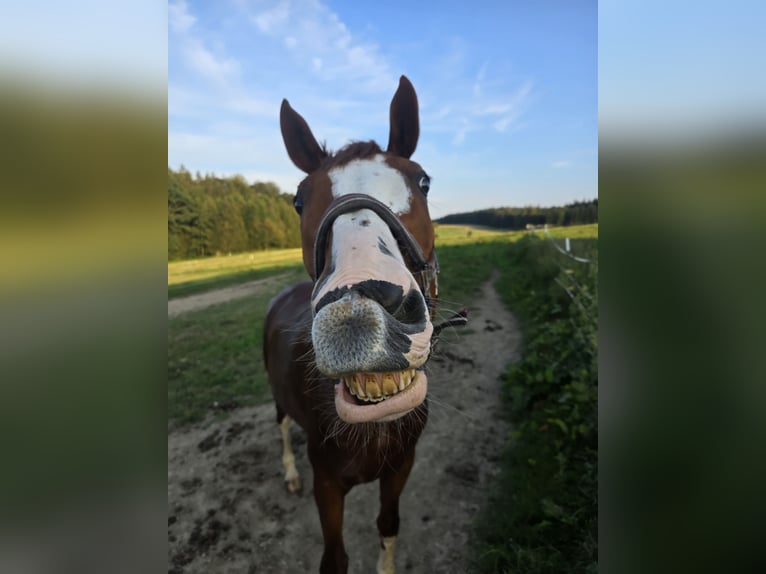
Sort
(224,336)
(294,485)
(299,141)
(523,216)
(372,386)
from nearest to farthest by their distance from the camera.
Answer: (372,386) < (299,141) < (294,485) < (224,336) < (523,216)

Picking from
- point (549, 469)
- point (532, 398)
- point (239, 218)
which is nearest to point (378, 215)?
point (549, 469)

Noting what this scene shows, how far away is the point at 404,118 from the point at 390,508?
2.89 metres

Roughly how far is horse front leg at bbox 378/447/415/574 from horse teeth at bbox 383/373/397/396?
150cm

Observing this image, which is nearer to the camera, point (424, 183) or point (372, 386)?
point (372, 386)

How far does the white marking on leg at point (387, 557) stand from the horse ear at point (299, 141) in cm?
297

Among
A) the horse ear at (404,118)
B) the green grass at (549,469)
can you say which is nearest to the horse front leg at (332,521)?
the green grass at (549,469)

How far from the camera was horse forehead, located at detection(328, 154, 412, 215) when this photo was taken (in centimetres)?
176

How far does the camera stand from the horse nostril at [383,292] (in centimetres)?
121

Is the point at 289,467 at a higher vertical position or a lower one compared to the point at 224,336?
lower

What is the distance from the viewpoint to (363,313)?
1.16 meters

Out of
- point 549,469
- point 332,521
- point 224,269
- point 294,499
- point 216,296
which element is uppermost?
point 224,269
